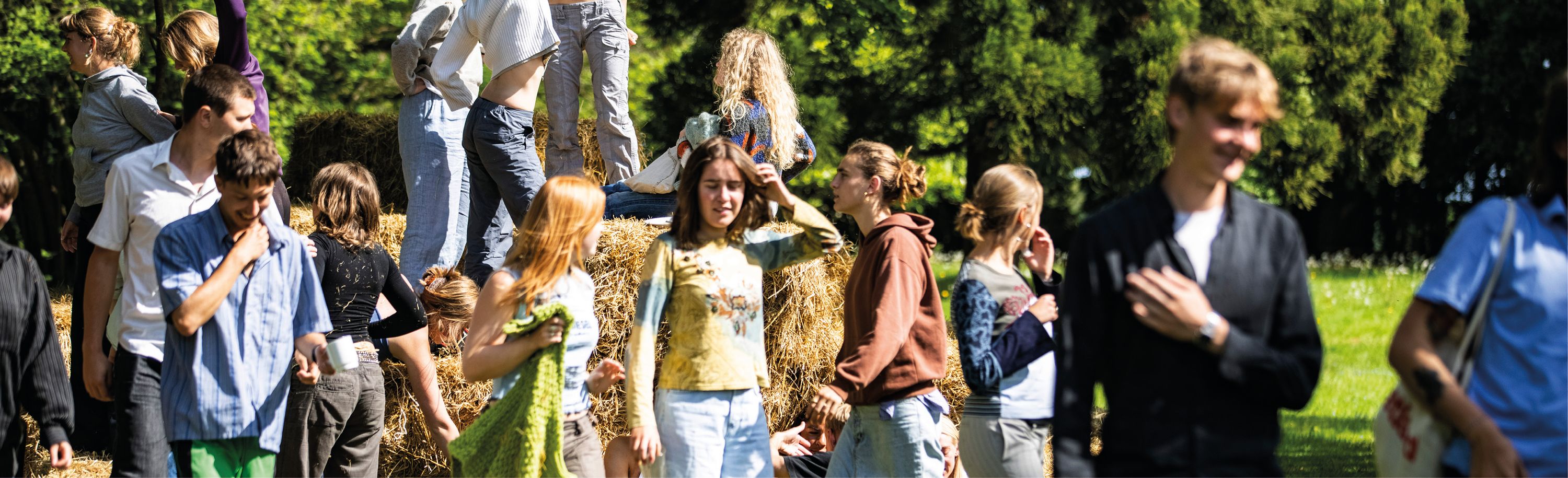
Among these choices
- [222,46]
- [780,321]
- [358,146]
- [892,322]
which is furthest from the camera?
[358,146]

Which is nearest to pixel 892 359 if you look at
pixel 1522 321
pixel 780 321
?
pixel 1522 321

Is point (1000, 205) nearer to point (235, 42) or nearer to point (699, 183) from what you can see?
point (699, 183)

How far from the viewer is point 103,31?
17.1 ft

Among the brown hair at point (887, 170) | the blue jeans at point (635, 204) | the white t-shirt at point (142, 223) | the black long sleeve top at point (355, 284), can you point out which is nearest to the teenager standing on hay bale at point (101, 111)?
the black long sleeve top at point (355, 284)

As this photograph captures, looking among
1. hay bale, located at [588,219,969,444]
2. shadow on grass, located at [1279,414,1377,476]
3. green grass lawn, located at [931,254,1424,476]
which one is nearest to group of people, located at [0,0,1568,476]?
hay bale, located at [588,219,969,444]

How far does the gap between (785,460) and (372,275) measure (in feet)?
6.12

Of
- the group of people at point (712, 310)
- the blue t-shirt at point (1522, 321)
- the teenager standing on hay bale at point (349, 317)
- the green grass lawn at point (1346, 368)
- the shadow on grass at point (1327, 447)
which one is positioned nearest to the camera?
the group of people at point (712, 310)

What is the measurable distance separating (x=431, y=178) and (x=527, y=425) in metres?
3.13

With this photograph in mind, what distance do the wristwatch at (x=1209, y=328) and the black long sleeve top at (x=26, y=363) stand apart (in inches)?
126

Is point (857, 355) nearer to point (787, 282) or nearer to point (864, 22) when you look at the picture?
point (787, 282)

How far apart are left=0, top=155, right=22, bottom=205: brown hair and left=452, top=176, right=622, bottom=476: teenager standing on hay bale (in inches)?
54.8

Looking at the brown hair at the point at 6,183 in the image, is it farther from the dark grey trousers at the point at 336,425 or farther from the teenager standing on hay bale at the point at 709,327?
the teenager standing on hay bale at the point at 709,327

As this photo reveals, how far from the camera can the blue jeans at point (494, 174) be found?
5.86 m

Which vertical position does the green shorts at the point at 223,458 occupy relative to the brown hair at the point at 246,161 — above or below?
below
